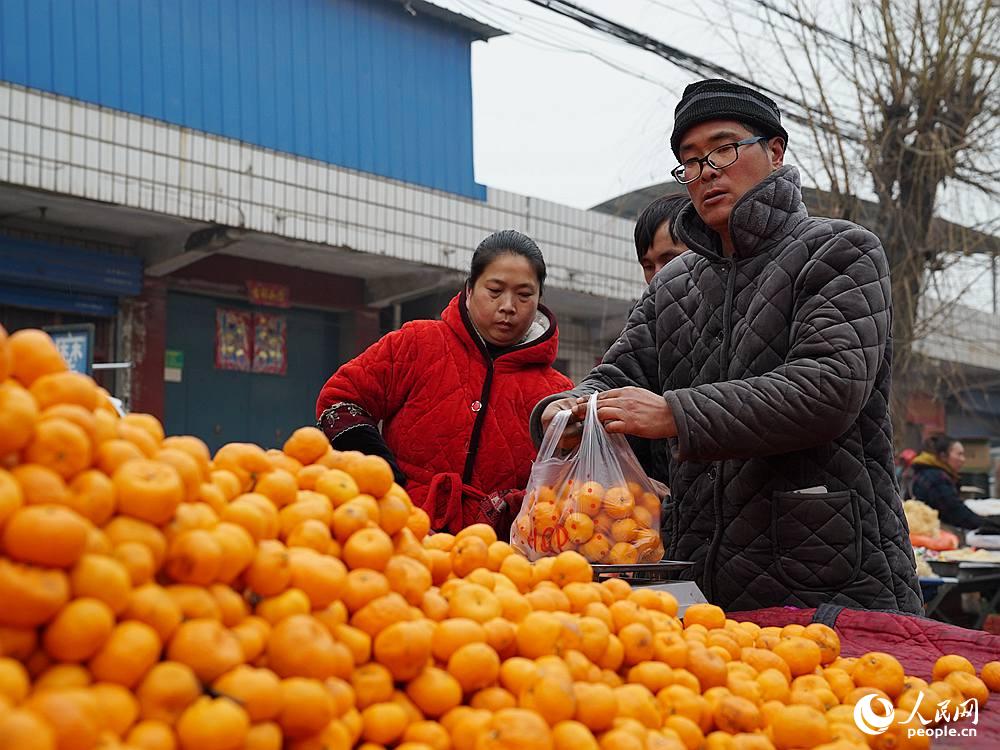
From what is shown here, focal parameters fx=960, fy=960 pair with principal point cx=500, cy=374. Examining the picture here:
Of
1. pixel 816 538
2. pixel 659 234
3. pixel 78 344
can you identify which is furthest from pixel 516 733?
pixel 78 344

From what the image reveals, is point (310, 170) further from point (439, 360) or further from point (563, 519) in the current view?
point (563, 519)

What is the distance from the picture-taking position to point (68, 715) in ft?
3.10

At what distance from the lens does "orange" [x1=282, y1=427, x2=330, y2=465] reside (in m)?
1.63

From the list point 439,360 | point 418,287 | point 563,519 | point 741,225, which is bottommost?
point 563,519

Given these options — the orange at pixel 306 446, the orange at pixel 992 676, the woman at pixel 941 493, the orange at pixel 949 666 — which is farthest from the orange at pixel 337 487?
the woman at pixel 941 493

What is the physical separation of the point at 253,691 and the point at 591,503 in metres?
1.37

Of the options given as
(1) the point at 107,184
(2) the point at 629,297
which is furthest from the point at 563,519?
(2) the point at 629,297

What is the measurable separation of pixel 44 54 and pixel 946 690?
27.4 ft

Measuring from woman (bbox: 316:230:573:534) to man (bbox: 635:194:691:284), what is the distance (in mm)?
538

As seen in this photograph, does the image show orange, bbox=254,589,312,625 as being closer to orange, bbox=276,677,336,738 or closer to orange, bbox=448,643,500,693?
orange, bbox=276,677,336,738

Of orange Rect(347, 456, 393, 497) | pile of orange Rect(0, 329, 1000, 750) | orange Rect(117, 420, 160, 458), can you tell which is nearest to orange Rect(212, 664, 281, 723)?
pile of orange Rect(0, 329, 1000, 750)

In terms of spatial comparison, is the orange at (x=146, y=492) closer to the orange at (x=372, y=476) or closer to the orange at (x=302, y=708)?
the orange at (x=302, y=708)

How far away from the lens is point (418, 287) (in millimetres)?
11133

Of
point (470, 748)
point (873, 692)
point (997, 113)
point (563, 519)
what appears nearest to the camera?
point (470, 748)
